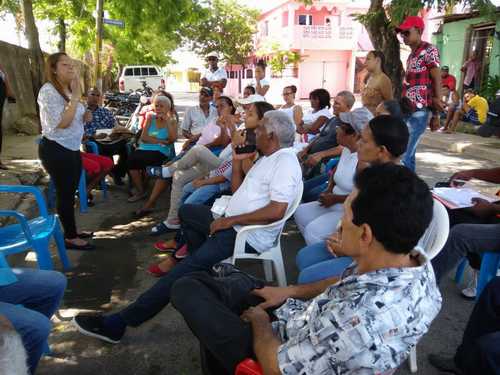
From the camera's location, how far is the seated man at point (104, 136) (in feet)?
18.5

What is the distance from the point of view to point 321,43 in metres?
25.5

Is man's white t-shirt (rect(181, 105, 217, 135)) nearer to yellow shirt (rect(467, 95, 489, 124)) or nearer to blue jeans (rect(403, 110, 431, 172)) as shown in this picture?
blue jeans (rect(403, 110, 431, 172))

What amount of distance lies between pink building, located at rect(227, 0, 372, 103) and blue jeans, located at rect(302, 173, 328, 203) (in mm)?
21042

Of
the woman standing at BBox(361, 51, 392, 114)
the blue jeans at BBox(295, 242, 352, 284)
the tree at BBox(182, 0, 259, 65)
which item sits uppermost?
the tree at BBox(182, 0, 259, 65)

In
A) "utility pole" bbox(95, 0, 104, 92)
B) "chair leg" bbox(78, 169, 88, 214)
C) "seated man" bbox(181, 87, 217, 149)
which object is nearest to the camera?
"chair leg" bbox(78, 169, 88, 214)

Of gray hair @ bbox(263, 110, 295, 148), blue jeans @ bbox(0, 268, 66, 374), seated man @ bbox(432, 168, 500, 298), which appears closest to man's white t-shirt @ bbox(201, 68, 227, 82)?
gray hair @ bbox(263, 110, 295, 148)

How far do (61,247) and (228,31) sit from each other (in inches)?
1159

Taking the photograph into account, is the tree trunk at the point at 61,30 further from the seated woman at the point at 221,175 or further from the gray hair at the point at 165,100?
the seated woman at the point at 221,175

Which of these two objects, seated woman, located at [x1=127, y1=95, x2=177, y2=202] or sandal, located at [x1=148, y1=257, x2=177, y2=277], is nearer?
sandal, located at [x1=148, y1=257, x2=177, y2=277]

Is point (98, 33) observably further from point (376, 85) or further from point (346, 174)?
point (346, 174)

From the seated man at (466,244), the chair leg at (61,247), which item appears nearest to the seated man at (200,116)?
the chair leg at (61,247)

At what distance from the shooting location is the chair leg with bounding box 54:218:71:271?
3.15 m

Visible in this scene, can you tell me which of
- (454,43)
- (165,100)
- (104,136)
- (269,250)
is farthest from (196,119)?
(454,43)

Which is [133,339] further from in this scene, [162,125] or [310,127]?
[310,127]
